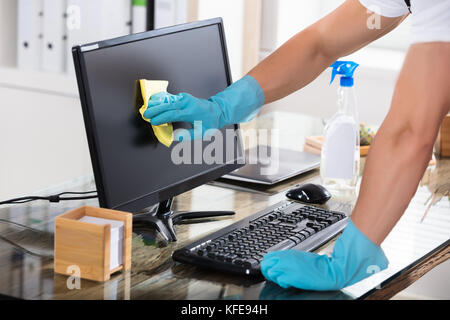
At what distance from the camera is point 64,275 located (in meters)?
1.23

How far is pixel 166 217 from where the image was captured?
1.53m

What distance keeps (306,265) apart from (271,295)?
0.08 metres

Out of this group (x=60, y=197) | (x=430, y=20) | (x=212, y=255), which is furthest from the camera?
(x=60, y=197)

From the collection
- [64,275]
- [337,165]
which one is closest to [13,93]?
[337,165]

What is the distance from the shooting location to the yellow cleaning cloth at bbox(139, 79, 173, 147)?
139cm

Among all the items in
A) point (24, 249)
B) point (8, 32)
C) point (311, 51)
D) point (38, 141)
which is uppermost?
point (311, 51)

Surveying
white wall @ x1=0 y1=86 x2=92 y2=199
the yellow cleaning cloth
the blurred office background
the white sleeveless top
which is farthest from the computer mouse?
white wall @ x1=0 y1=86 x2=92 y2=199

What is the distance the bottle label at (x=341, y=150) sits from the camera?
184 centimetres

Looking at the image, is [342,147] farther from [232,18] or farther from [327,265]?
[232,18]

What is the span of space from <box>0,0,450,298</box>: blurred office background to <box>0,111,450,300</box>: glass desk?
134 centimetres

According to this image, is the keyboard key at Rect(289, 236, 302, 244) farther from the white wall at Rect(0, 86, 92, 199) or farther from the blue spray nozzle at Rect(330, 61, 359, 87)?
the white wall at Rect(0, 86, 92, 199)

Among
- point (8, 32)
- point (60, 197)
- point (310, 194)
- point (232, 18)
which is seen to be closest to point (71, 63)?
point (8, 32)

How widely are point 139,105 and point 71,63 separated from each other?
1.71 metres

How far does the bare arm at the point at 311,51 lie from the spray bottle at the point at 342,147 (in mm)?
258
